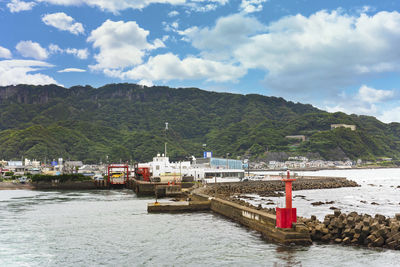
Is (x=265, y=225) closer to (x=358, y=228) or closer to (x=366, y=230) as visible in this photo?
(x=358, y=228)

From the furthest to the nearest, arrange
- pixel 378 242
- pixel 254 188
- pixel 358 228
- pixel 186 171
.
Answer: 1. pixel 186 171
2. pixel 254 188
3. pixel 358 228
4. pixel 378 242

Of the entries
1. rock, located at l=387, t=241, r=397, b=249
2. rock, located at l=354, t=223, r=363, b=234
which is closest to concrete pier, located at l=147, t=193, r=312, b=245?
rock, located at l=354, t=223, r=363, b=234

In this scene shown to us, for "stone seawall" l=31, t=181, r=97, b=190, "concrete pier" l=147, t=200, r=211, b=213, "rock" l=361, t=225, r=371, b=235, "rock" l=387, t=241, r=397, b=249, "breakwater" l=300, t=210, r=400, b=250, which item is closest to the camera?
"rock" l=387, t=241, r=397, b=249

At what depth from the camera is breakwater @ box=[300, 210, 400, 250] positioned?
78.2 ft

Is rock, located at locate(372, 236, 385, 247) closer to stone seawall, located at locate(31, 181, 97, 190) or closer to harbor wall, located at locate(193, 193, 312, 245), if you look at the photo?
harbor wall, located at locate(193, 193, 312, 245)

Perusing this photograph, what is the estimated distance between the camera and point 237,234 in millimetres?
29922

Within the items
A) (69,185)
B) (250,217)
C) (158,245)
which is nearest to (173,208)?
(250,217)

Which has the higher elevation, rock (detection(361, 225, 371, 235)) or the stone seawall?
rock (detection(361, 225, 371, 235))

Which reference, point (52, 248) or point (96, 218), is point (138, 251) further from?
point (96, 218)

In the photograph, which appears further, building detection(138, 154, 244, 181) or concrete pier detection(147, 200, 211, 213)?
building detection(138, 154, 244, 181)

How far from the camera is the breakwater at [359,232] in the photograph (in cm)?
2383

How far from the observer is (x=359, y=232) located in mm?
24859

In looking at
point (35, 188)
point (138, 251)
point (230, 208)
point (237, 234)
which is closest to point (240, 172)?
point (35, 188)

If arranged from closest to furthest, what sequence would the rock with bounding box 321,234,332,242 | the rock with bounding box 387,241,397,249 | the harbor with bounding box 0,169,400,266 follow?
the harbor with bounding box 0,169,400,266 → the rock with bounding box 387,241,397,249 → the rock with bounding box 321,234,332,242
